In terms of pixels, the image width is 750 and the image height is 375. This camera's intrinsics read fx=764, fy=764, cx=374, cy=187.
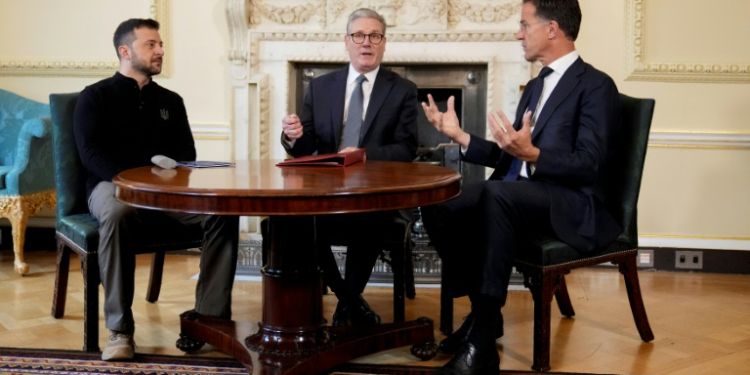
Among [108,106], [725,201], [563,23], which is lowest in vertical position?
[725,201]

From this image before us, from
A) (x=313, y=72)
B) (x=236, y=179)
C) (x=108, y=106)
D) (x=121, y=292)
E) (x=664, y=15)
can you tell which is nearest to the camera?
(x=236, y=179)

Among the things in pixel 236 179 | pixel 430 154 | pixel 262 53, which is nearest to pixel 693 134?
pixel 430 154

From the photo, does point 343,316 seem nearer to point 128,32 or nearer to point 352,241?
point 352,241

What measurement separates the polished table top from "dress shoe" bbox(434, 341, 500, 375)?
502 millimetres

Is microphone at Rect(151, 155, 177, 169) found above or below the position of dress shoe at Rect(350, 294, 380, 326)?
above

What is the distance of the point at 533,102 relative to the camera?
2.67m

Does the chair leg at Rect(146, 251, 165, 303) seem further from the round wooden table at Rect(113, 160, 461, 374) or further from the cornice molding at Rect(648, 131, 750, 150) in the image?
the cornice molding at Rect(648, 131, 750, 150)

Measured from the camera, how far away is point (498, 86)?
4.14 meters

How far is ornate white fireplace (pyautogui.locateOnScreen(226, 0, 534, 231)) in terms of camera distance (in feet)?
13.5

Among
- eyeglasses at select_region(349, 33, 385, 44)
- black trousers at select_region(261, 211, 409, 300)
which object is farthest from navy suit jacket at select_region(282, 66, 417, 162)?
black trousers at select_region(261, 211, 409, 300)

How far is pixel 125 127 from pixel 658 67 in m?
2.74

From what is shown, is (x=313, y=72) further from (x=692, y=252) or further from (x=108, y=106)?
(x=692, y=252)

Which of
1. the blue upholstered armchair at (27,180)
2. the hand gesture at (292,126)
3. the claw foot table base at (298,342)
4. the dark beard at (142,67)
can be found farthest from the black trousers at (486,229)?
the blue upholstered armchair at (27,180)

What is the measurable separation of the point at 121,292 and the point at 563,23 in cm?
172
